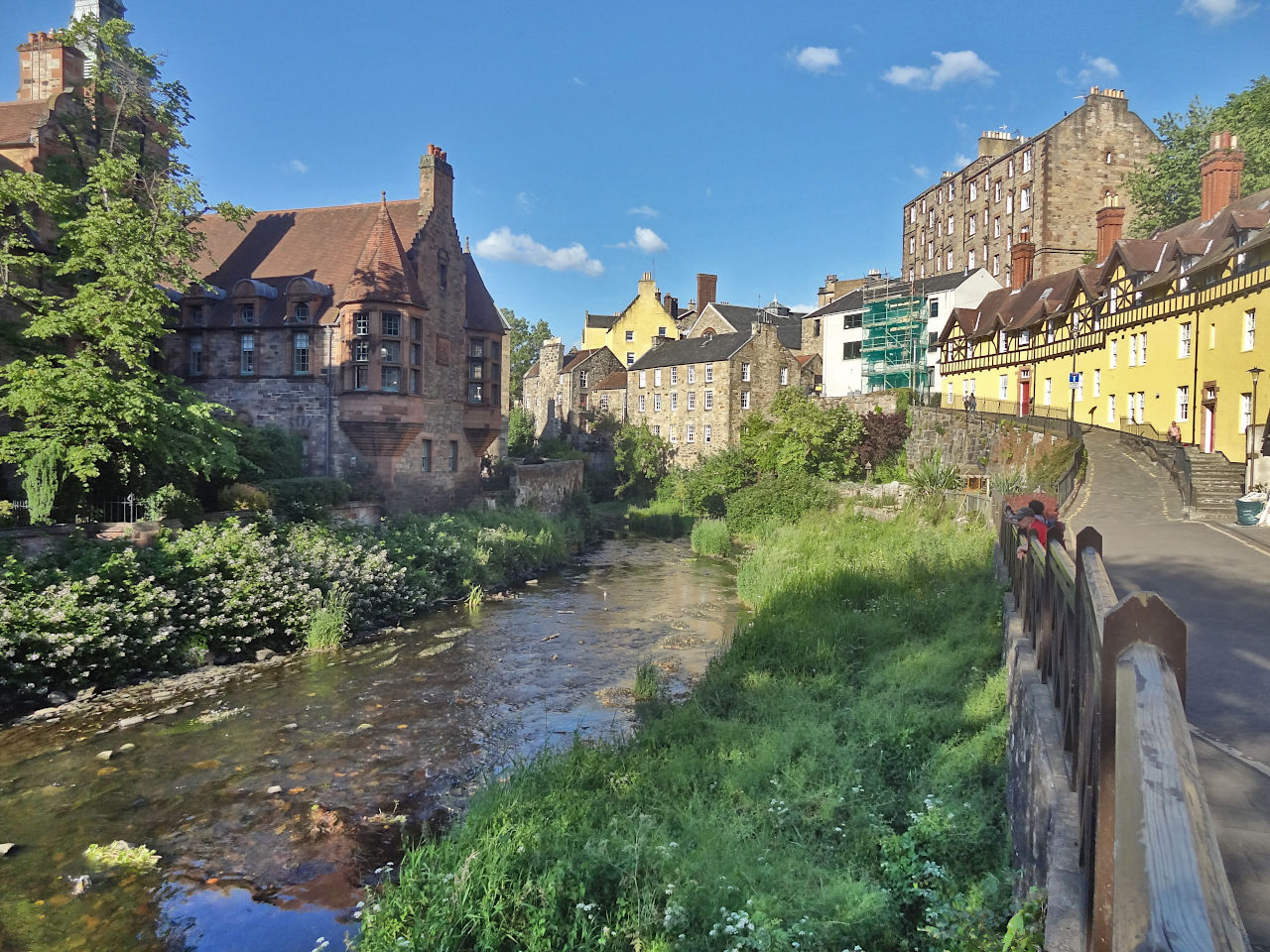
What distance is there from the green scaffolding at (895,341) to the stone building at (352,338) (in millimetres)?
28516

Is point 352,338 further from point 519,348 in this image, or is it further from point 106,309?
point 519,348

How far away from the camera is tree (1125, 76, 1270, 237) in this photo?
1592 inches

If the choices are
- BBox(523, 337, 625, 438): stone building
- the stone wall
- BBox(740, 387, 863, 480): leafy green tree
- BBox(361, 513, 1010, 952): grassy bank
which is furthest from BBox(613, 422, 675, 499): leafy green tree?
BBox(361, 513, 1010, 952): grassy bank

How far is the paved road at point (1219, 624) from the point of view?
4.19 metres

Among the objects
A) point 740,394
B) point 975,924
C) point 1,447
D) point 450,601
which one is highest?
point 740,394

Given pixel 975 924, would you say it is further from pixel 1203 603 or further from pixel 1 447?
pixel 1 447

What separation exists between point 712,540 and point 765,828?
85.7ft

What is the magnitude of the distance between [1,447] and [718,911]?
58.6 feet

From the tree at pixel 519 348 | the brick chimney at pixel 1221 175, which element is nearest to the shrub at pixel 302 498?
the brick chimney at pixel 1221 175

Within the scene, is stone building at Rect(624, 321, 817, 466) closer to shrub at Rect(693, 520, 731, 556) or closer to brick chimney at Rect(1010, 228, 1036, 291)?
brick chimney at Rect(1010, 228, 1036, 291)

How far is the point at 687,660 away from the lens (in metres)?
17.1

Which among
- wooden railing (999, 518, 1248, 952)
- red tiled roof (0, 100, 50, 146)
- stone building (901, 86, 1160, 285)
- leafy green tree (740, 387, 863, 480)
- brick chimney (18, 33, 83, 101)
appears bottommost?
wooden railing (999, 518, 1248, 952)

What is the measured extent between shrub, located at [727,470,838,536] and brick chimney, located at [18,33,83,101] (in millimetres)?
28251

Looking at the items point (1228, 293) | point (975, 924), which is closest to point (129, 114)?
point (975, 924)
